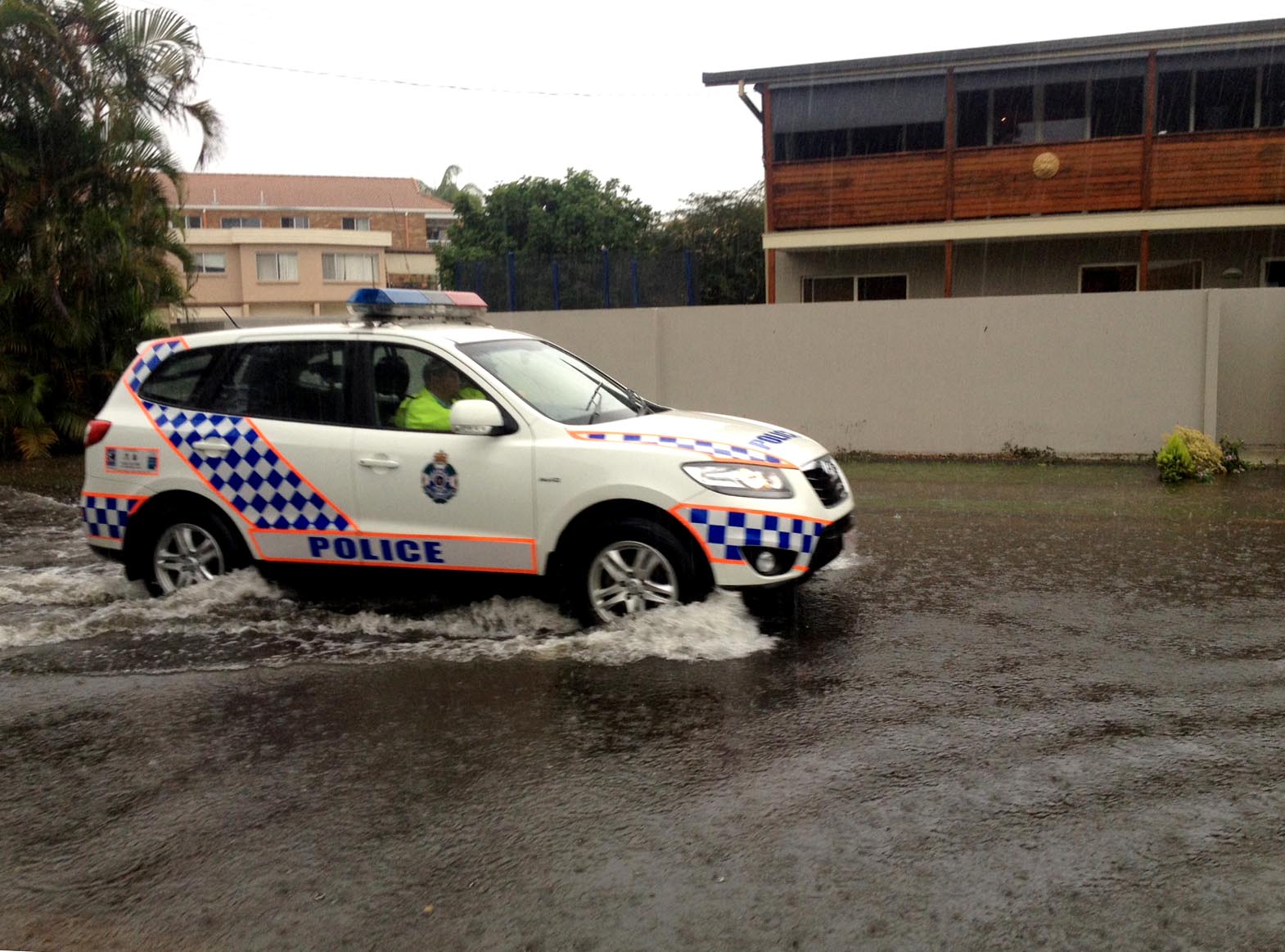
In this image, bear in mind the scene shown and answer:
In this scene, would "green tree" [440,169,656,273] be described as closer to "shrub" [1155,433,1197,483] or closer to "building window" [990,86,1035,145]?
"building window" [990,86,1035,145]

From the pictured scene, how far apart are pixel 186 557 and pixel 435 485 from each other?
5.76 feet

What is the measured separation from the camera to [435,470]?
6.41 metres

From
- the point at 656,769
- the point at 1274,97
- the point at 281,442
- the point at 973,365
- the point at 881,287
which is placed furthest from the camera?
the point at 881,287

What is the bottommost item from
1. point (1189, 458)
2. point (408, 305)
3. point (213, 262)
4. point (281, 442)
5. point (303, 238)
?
point (1189, 458)

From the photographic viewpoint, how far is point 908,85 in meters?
20.6

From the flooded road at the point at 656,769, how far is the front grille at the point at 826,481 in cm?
70

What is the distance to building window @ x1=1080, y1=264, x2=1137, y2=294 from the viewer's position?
20953mm

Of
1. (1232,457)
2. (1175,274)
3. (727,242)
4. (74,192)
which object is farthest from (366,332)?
(727,242)

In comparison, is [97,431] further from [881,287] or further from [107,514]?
[881,287]

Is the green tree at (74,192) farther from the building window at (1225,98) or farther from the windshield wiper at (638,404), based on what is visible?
the building window at (1225,98)

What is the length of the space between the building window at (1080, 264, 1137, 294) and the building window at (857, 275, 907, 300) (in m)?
3.12

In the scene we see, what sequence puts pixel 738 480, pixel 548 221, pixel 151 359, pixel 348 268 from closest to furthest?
pixel 738 480, pixel 151 359, pixel 548 221, pixel 348 268

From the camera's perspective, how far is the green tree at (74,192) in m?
15.0

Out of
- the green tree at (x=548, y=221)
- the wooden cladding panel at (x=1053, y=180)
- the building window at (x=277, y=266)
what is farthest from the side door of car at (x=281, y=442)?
the building window at (x=277, y=266)
